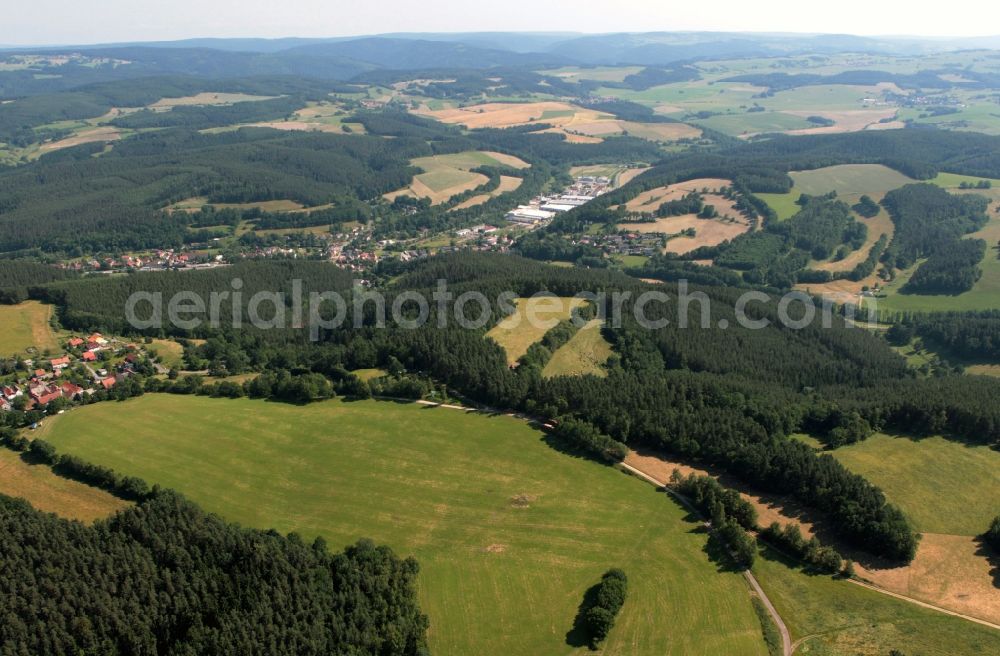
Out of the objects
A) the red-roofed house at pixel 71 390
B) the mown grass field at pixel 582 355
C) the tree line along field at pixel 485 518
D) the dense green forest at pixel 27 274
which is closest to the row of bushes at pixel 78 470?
the tree line along field at pixel 485 518

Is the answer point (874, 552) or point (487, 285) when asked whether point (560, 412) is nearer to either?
point (874, 552)

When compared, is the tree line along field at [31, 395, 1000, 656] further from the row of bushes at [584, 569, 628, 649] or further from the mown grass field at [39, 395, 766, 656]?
the row of bushes at [584, 569, 628, 649]

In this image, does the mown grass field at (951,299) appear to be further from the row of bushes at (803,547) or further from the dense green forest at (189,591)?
the dense green forest at (189,591)

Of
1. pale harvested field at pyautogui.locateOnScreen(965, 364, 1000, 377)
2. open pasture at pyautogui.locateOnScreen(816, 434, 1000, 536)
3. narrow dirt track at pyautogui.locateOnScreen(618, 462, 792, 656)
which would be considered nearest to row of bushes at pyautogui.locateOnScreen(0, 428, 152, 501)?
narrow dirt track at pyautogui.locateOnScreen(618, 462, 792, 656)

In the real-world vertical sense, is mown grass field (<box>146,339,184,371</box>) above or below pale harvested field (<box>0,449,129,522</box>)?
above

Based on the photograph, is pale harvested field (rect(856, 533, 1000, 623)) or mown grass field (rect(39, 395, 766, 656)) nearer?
mown grass field (rect(39, 395, 766, 656))

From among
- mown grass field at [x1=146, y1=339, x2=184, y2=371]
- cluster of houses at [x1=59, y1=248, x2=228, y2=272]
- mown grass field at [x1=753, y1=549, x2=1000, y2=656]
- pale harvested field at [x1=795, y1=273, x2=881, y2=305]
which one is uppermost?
cluster of houses at [x1=59, y1=248, x2=228, y2=272]

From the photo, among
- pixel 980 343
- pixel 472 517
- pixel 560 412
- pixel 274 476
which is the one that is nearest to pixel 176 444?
pixel 274 476
